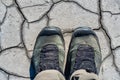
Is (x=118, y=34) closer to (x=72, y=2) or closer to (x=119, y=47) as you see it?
(x=119, y=47)

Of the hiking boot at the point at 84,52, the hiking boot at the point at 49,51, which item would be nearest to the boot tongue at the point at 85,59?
the hiking boot at the point at 84,52

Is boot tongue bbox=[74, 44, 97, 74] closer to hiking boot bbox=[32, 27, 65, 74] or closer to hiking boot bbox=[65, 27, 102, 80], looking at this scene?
hiking boot bbox=[65, 27, 102, 80]

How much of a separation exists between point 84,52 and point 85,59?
2.0 inches

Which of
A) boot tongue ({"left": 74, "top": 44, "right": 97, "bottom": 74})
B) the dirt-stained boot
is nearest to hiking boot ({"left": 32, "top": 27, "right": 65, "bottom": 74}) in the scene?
the dirt-stained boot

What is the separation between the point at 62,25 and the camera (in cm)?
249

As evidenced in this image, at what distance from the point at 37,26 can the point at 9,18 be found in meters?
0.18

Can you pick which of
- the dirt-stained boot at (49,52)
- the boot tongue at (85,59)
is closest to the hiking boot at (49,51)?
the dirt-stained boot at (49,52)

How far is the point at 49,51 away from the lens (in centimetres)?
230

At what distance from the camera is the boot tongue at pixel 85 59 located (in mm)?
2201

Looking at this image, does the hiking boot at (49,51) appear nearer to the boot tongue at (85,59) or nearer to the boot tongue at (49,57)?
the boot tongue at (49,57)

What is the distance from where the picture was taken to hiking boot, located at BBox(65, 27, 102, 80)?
2.23 metres

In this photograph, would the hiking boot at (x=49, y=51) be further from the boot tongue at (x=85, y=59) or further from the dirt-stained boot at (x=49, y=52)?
the boot tongue at (x=85, y=59)

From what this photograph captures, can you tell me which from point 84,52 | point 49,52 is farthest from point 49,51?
point 84,52

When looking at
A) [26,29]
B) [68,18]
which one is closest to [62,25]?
[68,18]
